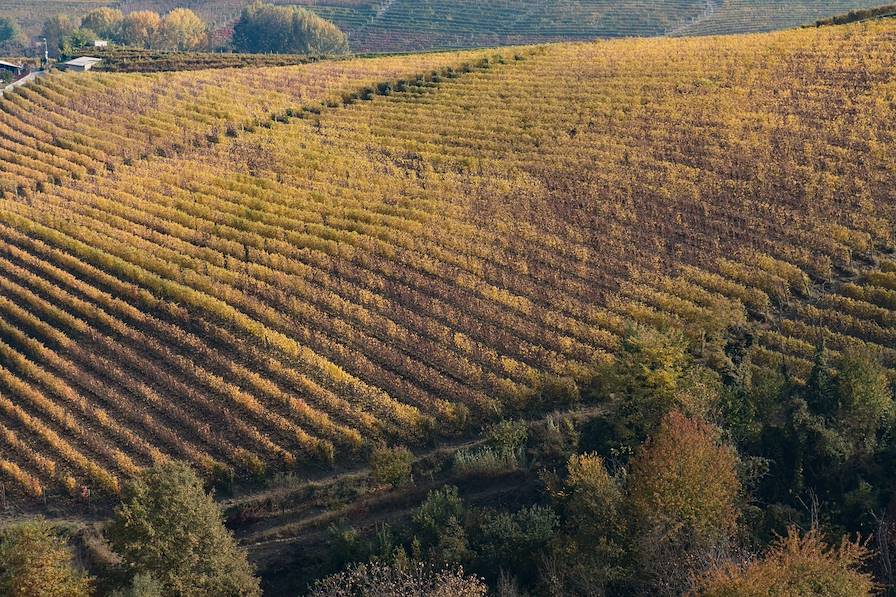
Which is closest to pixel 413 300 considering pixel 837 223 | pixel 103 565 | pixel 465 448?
pixel 465 448

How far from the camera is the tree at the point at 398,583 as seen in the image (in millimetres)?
18109

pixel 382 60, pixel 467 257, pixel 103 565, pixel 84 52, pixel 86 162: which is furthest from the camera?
pixel 84 52

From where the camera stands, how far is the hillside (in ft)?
344

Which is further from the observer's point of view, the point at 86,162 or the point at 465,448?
the point at 86,162

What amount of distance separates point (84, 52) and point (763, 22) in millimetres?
73436

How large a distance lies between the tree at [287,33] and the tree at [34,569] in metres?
90.5

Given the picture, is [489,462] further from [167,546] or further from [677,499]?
[167,546]

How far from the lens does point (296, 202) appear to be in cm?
3878

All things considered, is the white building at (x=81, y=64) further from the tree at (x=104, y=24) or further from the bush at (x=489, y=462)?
the bush at (x=489, y=462)

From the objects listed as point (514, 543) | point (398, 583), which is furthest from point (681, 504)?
point (398, 583)

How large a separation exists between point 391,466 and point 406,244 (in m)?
13.7

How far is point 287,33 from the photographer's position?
348ft

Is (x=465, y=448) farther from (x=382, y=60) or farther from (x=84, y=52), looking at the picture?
(x=84, y=52)

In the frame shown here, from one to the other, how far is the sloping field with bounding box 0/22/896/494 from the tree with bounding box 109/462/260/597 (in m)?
4.76
